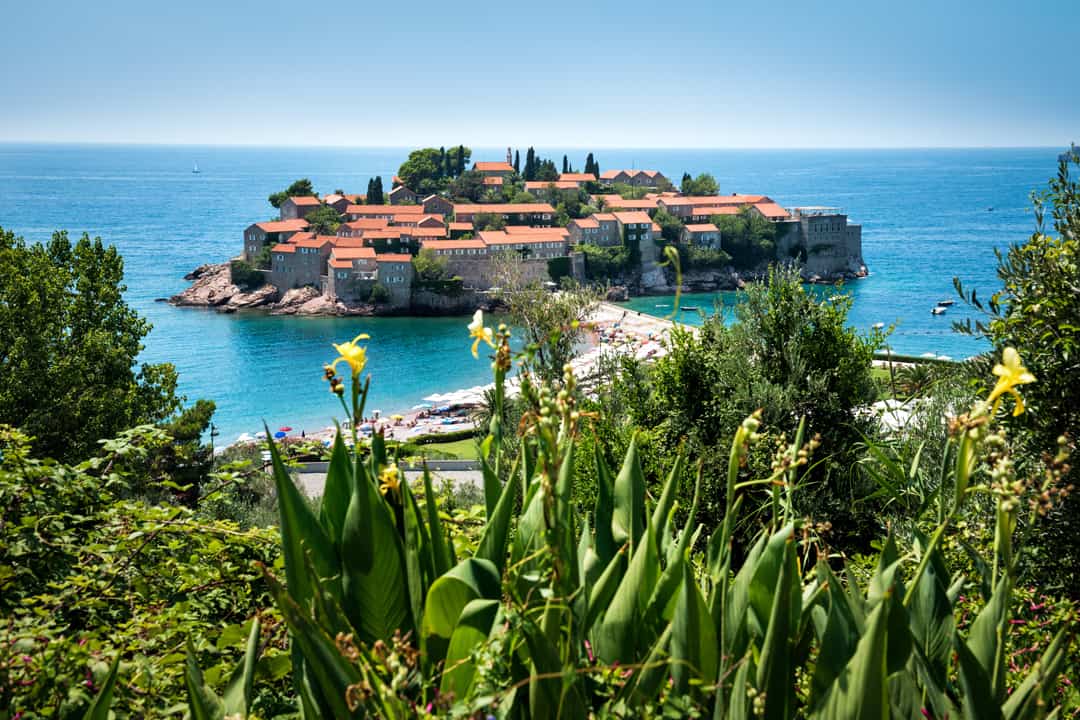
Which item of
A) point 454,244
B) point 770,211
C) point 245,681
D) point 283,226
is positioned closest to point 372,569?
point 245,681

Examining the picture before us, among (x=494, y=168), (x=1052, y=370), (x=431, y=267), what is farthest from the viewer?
→ (x=494, y=168)

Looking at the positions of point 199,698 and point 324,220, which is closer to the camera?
point 199,698

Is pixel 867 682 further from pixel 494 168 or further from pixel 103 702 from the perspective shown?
pixel 494 168

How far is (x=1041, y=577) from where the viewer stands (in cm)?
280

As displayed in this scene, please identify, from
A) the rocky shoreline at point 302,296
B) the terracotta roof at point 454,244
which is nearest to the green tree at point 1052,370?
the rocky shoreline at point 302,296

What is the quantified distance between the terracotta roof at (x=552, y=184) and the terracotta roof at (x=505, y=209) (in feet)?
14.7

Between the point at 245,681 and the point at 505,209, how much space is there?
50146 mm

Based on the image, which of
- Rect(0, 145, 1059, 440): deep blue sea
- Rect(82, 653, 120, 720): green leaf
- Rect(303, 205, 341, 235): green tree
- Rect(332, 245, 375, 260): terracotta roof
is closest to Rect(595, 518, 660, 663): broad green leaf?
Rect(82, 653, 120, 720): green leaf

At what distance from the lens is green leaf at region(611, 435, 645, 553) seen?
5.49ft

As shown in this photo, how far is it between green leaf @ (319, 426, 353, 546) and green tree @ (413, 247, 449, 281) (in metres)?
40.7

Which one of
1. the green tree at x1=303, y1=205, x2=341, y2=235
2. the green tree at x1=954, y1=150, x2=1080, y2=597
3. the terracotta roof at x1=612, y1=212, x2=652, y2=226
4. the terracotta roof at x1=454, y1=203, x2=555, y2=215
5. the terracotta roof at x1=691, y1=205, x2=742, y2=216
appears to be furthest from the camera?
the terracotta roof at x1=691, y1=205, x2=742, y2=216

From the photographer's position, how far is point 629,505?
5.56 feet

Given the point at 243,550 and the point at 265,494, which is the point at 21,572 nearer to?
the point at 243,550

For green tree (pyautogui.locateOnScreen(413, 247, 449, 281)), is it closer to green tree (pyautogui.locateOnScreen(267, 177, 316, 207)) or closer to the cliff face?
the cliff face
